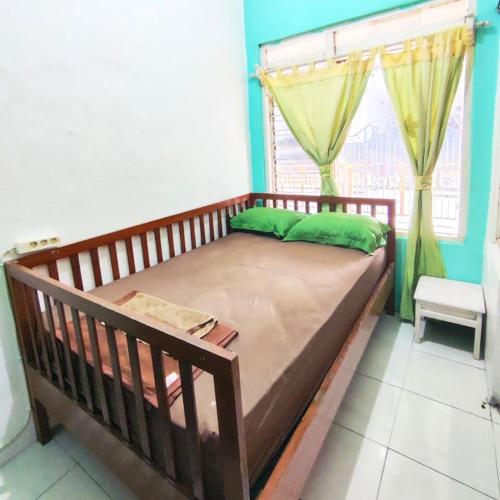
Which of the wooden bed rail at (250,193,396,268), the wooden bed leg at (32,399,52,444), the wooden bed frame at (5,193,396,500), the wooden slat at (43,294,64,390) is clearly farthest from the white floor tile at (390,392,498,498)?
the wooden bed leg at (32,399,52,444)

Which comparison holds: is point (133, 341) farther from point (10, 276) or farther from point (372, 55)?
point (372, 55)

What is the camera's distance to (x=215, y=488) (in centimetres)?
91

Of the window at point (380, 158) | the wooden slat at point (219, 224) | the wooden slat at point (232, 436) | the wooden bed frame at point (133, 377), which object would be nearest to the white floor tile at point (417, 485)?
the wooden bed frame at point (133, 377)

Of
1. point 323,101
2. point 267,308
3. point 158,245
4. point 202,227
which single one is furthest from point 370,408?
point 323,101

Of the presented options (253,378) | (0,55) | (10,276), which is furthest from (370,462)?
(0,55)

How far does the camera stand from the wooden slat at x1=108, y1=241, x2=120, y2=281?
6.50 feet

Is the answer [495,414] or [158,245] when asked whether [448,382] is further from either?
[158,245]

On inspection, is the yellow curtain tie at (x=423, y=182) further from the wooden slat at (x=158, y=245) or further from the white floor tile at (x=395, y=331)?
the wooden slat at (x=158, y=245)

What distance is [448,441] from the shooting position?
61.8 inches

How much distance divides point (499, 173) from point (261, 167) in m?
1.81

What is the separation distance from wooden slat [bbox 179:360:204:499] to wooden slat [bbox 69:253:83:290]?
1.23 m

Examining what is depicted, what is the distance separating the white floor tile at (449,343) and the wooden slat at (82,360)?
193 centimetres

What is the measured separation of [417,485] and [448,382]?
0.74 m

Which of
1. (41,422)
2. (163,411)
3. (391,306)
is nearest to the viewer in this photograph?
(163,411)
